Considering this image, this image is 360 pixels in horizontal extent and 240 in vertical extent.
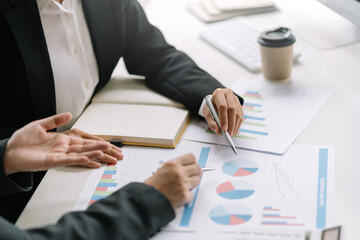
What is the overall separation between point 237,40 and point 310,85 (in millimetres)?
361

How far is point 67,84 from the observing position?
4.47 feet

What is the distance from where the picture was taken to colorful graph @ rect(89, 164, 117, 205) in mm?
1061

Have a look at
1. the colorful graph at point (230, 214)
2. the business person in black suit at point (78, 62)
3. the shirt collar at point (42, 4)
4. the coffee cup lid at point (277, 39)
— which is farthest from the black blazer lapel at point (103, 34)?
the colorful graph at point (230, 214)

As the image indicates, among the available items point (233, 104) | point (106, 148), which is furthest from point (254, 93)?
point (106, 148)

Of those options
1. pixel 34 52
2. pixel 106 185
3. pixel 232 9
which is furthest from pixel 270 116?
pixel 232 9

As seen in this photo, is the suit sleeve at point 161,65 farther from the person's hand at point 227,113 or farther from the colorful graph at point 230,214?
the colorful graph at point 230,214

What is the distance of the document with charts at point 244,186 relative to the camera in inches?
38.2

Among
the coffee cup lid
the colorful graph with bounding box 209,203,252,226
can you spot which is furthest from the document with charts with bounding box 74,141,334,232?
the coffee cup lid

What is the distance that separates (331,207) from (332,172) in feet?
0.39

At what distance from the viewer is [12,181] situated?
1.06 metres

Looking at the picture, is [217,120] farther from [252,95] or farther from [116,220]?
[116,220]

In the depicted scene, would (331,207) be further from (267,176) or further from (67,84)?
(67,84)

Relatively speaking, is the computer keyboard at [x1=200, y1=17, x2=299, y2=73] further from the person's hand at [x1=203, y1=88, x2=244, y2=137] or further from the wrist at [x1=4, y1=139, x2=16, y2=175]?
the wrist at [x1=4, y1=139, x2=16, y2=175]

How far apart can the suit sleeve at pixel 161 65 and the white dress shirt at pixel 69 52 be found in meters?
0.07
